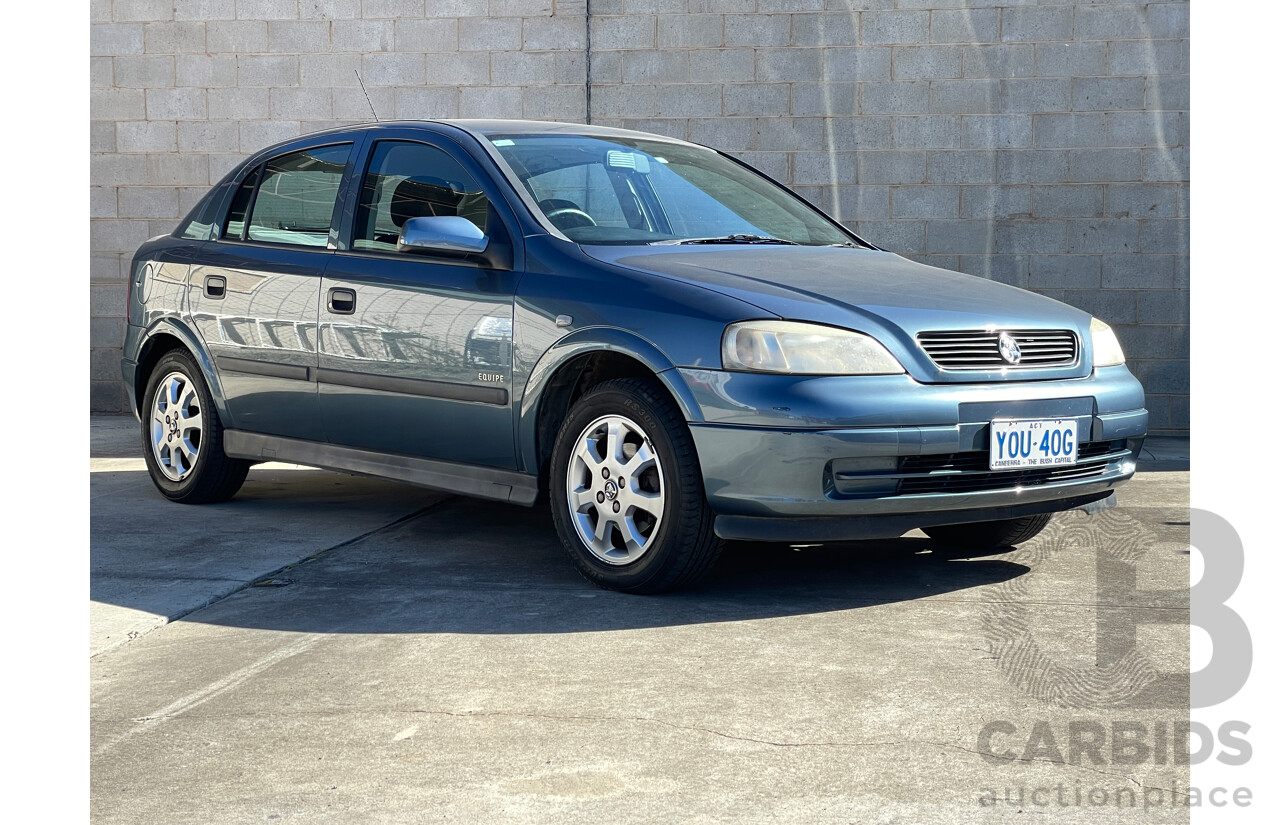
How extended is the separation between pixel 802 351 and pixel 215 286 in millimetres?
3044

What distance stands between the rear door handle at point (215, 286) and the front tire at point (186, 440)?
352 mm

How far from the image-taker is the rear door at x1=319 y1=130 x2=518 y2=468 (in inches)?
193

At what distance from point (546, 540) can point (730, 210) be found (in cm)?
146

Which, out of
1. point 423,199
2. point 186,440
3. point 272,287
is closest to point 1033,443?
point 423,199

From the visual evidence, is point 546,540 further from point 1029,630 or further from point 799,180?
point 799,180

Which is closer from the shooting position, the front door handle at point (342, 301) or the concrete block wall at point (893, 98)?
the front door handle at point (342, 301)

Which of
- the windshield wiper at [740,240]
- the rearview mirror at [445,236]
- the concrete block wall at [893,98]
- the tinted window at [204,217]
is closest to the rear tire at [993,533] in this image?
the windshield wiper at [740,240]

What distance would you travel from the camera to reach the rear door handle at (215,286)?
604 centimetres

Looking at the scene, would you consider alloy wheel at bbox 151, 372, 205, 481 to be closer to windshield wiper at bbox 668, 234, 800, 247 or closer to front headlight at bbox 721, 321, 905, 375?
windshield wiper at bbox 668, 234, 800, 247

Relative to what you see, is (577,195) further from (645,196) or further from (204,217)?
(204,217)

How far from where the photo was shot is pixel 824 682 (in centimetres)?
352

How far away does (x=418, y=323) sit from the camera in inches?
201

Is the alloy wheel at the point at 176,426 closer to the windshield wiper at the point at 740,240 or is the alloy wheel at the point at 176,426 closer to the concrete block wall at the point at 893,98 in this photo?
the windshield wiper at the point at 740,240

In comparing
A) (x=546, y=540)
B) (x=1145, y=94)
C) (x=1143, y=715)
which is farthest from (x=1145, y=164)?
(x=1143, y=715)
